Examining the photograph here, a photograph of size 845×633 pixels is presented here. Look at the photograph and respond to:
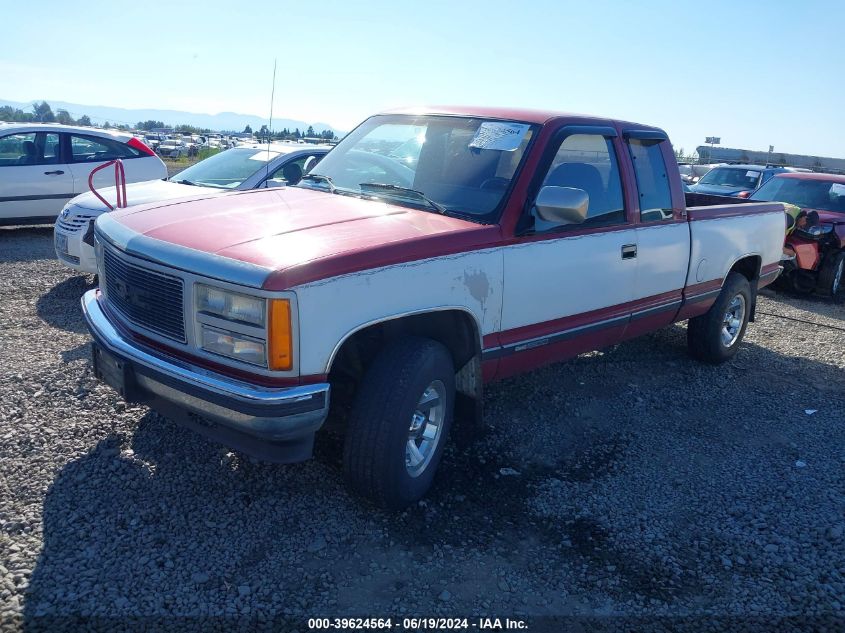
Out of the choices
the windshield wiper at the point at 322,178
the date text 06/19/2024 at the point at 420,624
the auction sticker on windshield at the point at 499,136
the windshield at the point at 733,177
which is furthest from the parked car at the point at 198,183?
the windshield at the point at 733,177

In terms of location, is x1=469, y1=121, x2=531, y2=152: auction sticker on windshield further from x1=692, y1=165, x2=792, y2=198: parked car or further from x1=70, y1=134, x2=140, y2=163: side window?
x1=692, y1=165, x2=792, y2=198: parked car

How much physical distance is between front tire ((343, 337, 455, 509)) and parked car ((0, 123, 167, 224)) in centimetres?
803

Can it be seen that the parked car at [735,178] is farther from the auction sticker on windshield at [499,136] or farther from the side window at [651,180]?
the auction sticker on windshield at [499,136]

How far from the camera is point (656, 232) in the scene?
16.5 feet

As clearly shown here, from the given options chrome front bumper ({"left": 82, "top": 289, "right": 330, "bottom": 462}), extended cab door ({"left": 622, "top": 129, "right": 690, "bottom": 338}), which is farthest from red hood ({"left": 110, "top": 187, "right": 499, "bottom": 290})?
extended cab door ({"left": 622, "top": 129, "right": 690, "bottom": 338})

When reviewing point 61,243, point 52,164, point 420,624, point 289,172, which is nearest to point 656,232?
point 420,624

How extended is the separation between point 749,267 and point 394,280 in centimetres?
460

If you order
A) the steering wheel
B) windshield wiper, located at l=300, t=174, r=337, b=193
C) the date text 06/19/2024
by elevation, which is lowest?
the date text 06/19/2024

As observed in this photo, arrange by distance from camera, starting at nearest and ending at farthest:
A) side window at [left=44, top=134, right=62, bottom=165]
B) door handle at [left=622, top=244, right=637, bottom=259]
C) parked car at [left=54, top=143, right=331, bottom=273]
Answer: door handle at [left=622, top=244, right=637, bottom=259] → parked car at [left=54, top=143, right=331, bottom=273] → side window at [left=44, top=134, right=62, bottom=165]

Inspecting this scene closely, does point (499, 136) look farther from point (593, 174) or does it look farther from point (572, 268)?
point (572, 268)

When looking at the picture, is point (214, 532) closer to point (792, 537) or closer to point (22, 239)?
point (792, 537)

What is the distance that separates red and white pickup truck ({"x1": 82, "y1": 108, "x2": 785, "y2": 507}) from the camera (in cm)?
304

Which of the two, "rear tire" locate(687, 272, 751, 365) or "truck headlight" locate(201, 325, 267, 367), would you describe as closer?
"truck headlight" locate(201, 325, 267, 367)

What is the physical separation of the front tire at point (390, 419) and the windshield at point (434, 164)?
2.98ft
